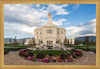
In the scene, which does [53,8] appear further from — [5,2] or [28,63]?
[28,63]

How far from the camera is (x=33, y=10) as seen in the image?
18.1 feet

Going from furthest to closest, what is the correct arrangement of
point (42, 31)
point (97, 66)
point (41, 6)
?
1. point (42, 31)
2. point (41, 6)
3. point (97, 66)

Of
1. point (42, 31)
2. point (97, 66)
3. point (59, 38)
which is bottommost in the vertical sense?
point (97, 66)

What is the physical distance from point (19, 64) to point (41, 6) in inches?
151

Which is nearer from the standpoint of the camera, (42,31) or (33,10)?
(33,10)

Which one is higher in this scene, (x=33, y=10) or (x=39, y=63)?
(x=33, y=10)

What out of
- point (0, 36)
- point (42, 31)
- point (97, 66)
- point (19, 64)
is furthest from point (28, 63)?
point (42, 31)

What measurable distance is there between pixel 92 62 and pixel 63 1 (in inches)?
146

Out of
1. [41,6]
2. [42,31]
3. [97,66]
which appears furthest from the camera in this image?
[42,31]

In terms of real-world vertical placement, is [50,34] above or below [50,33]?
below

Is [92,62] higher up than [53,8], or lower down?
lower down

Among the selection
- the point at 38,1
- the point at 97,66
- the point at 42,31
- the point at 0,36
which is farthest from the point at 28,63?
the point at 42,31

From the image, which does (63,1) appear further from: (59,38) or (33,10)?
(59,38)

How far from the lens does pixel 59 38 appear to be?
16922 mm
